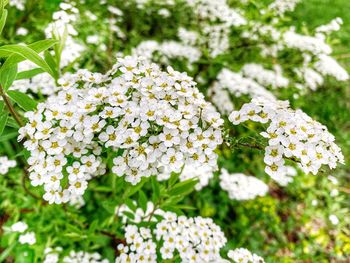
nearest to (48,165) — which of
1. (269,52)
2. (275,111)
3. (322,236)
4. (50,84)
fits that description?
(275,111)

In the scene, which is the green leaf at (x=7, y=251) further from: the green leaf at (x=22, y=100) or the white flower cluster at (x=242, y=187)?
the white flower cluster at (x=242, y=187)

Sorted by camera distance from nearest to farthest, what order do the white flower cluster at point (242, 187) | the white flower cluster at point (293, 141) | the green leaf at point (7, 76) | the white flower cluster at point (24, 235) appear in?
the white flower cluster at point (293, 141) → the green leaf at point (7, 76) → the white flower cluster at point (24, 235) → the white flower cluster at point (242, 187)

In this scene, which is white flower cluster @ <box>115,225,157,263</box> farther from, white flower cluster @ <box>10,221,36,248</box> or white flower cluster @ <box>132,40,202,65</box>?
white flower cluster @ <box>132,40,202,65</box>

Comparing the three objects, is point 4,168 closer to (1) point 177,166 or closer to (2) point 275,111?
(1) point 177,166

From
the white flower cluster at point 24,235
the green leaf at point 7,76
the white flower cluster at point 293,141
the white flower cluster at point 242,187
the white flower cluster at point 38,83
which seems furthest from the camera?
the white flower cluster at point 242,187

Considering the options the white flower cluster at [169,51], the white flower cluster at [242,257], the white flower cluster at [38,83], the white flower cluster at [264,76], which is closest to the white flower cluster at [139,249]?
the white flower cluster at [242,257]

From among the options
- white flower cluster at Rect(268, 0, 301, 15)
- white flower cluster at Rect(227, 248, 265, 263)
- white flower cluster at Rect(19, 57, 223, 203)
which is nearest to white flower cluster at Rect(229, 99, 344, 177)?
white flower cluster at Rect(19, 57, 223, 203)

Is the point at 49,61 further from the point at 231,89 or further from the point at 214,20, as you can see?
the point at 214,20
